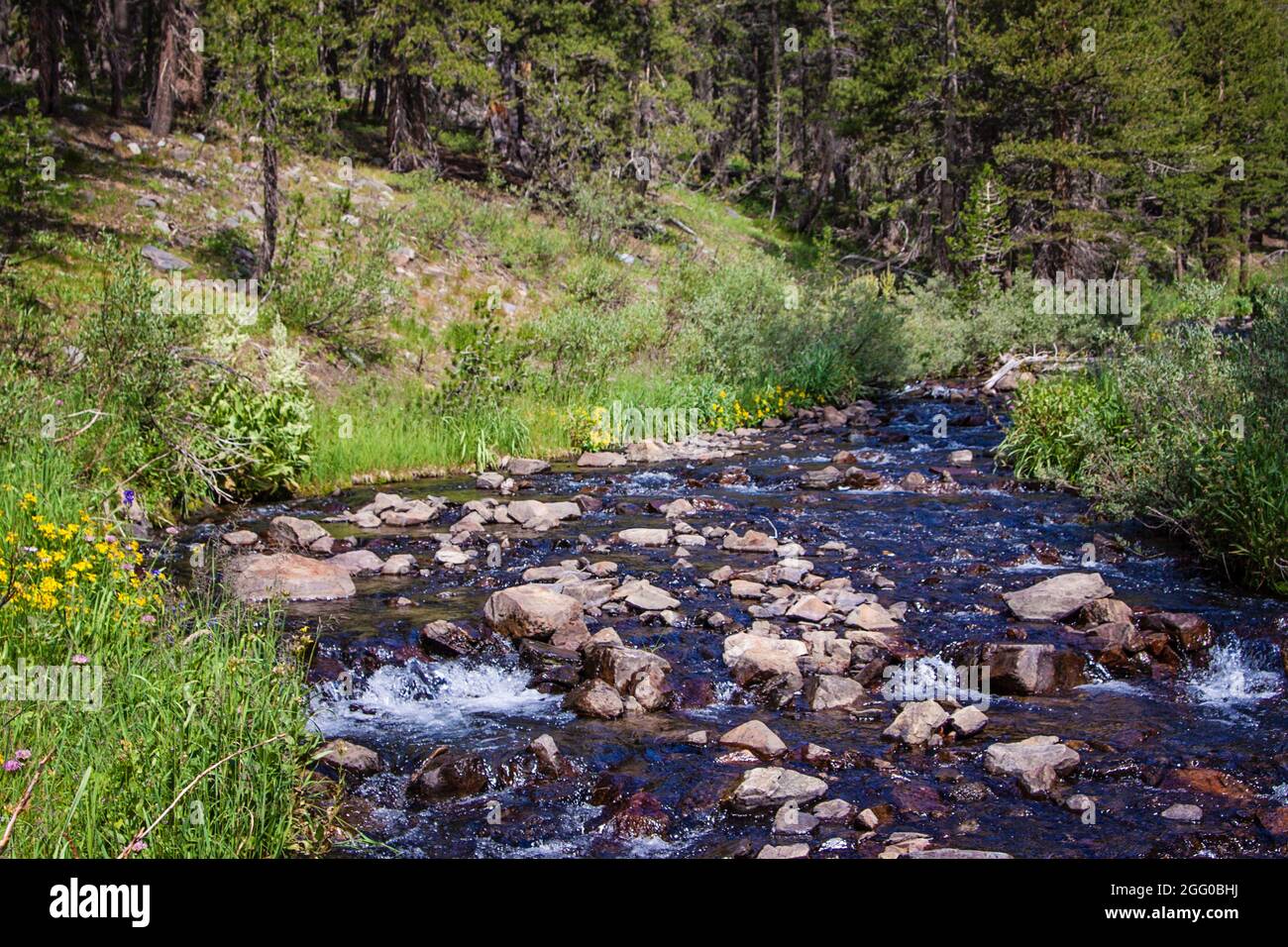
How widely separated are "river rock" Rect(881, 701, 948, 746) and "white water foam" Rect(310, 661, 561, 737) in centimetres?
216

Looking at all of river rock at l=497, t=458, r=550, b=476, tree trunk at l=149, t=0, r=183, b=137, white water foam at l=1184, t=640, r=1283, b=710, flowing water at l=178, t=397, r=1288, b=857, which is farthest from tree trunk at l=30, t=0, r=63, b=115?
white water foam at l=1184, t=640, r=1283, b=710

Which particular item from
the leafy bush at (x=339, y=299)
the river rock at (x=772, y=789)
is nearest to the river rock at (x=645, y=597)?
the river rock at (x=772, y=789)

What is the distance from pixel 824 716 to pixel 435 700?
8.67 feet

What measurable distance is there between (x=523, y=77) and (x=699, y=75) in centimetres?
2384

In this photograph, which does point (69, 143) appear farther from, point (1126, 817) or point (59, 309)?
point (1126, 817)

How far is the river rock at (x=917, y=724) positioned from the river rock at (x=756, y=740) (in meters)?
0.69

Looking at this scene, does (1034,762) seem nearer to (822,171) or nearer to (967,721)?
(967,721)

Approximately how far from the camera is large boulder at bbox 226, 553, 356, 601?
836 centimetres

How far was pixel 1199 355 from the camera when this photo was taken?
10.5 metres

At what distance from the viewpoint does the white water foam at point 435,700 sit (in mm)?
6527

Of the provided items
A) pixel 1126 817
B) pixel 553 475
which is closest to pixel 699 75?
pixel 553 475

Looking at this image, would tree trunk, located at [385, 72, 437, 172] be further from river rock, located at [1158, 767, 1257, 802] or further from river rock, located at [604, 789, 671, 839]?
river rock, located at [1158, 767, 1257, 802]

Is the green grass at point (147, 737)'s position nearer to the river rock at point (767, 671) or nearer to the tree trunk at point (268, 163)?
the river rock at point (767, 671)

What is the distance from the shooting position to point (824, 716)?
661cm
